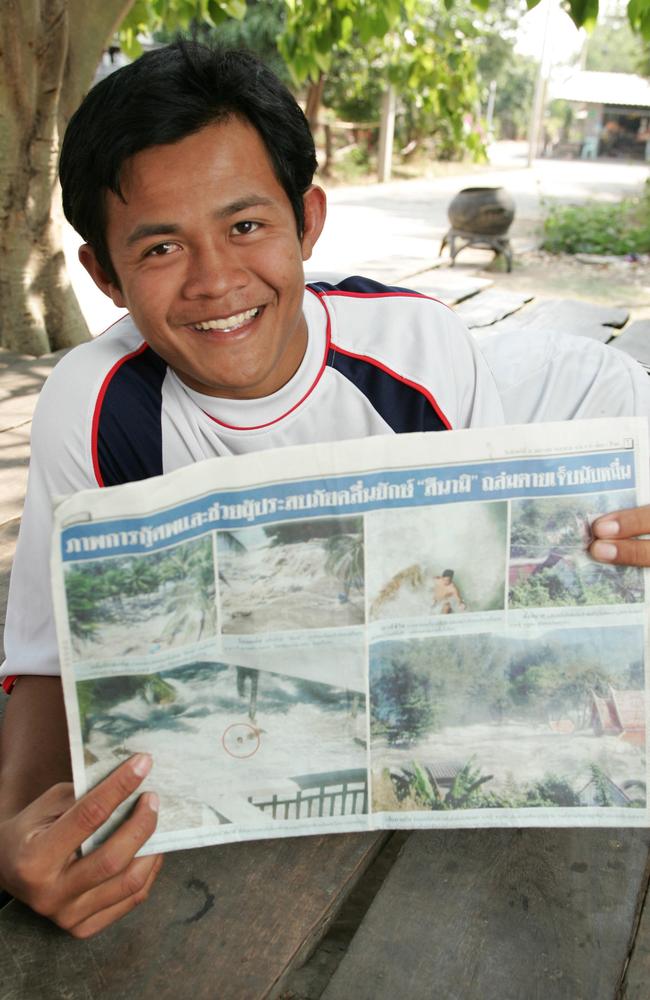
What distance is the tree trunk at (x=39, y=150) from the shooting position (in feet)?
8.77

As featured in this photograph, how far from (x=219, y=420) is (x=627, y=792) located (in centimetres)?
65

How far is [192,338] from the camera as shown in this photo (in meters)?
1.05

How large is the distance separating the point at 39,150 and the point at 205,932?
8.90 ft

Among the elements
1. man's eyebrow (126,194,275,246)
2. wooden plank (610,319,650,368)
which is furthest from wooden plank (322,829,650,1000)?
wooden plank (610,319,650,368)

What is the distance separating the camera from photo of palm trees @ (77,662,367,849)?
2.53 ft

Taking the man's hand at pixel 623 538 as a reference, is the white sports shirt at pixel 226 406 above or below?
above

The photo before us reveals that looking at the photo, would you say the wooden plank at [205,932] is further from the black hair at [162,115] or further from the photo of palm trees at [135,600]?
the black hair at [162,115]

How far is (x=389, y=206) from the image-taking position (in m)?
11.7

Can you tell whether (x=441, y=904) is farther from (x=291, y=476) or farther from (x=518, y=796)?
(x=291, y=476)

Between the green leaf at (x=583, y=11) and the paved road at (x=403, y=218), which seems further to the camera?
the paved road at (x=403, y=218)

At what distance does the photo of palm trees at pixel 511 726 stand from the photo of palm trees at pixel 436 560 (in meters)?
0.04

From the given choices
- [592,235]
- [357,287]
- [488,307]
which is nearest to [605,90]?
[592,235]

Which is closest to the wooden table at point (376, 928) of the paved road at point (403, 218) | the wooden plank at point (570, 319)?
the paved road at point (403, 218)

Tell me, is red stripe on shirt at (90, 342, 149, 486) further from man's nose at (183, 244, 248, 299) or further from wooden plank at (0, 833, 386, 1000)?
wooden plank at (0, 833, 386, 1000)
